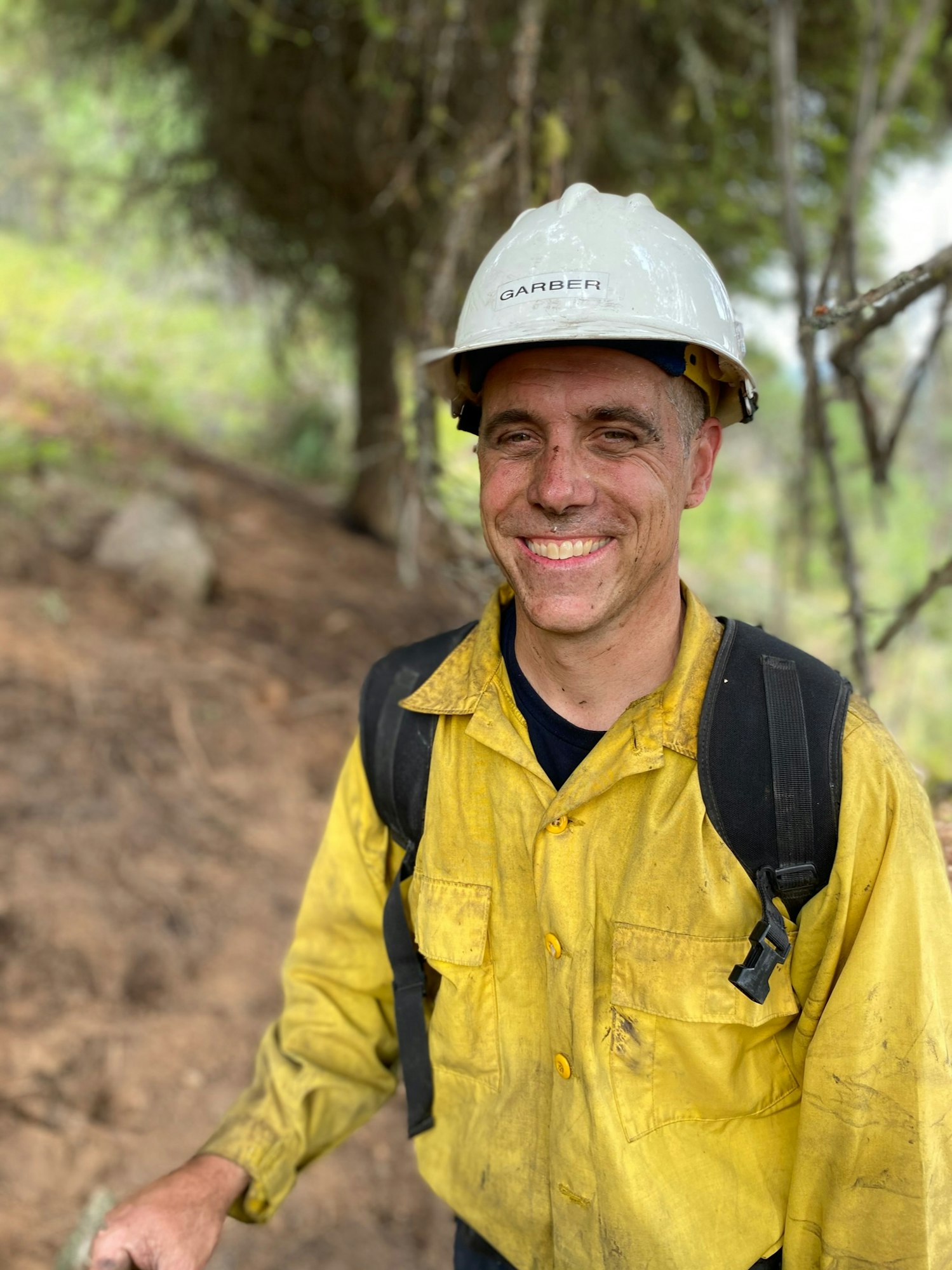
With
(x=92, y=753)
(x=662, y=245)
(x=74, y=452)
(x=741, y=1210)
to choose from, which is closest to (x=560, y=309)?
(x=662, y=245)

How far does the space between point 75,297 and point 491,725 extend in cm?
1240

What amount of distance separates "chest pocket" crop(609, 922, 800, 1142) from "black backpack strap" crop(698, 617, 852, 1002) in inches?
3.3

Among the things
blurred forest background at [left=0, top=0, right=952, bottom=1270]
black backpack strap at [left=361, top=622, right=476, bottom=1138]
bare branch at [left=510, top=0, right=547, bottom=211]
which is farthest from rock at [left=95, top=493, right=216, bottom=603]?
black backpack strap at [left=361, top=622, right=476, bottom=1138]

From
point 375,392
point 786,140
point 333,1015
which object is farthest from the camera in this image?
point 375,392

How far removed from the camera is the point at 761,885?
1.40 metres

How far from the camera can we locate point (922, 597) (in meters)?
2.40

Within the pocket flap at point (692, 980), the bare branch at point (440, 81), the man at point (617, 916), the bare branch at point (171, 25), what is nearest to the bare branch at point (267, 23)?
the bare branch at point (171, 25)

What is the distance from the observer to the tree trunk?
8312mm

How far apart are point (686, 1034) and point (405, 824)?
60cm

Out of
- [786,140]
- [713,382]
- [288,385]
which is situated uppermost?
[288,385]

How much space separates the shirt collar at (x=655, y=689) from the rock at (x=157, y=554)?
17.7 feet

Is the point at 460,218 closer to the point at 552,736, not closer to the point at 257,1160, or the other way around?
the point at 552,736

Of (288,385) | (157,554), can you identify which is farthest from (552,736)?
(288,385)

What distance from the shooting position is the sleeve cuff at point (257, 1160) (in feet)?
5.79
